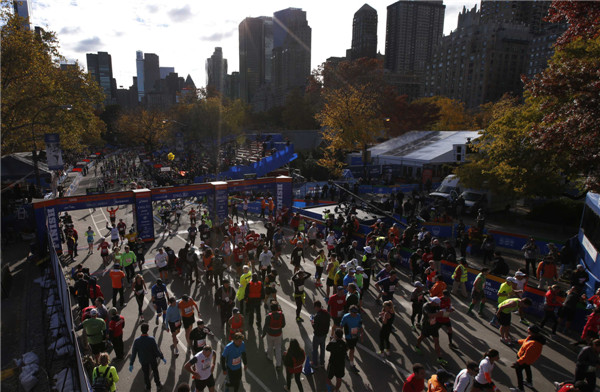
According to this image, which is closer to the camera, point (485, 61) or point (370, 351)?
point (370, 351)

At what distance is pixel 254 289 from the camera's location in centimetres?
996

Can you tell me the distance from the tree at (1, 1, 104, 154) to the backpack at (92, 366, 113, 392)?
19196 mm

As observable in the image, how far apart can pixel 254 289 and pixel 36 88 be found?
2158cm

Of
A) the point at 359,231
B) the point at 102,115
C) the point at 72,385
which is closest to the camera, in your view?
the point at 72,385

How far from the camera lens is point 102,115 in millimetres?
109125

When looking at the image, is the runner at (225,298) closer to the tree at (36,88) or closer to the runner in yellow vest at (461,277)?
the runner in yellow vest at (461,277)

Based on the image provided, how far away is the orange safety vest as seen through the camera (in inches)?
391

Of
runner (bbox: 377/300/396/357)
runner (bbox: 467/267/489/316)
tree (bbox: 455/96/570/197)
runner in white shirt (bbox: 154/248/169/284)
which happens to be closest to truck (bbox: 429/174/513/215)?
tree (bbox: 455/96/570/197)

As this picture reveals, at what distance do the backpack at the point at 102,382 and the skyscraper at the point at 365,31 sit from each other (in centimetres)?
20378

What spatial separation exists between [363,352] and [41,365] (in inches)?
344

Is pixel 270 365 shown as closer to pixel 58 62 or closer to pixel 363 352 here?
pixel 363 352

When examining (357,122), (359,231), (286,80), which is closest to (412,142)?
(357,122)

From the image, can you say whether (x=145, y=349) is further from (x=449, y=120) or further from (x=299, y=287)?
(x=449, y=120)

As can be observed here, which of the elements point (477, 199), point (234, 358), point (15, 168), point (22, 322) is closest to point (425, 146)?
point (477, 199)
